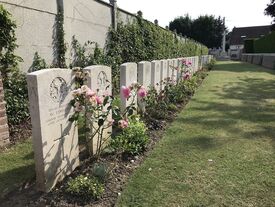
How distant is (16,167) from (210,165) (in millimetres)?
2413

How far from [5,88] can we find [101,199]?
2778 mm

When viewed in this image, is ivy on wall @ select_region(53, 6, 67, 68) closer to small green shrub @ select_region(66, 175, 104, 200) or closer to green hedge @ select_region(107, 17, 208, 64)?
green hedge @ select_region(107, 17, 208, 64)

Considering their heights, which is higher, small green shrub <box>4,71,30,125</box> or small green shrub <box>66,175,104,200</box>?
small green shrub <box>4,71,30,125</box>

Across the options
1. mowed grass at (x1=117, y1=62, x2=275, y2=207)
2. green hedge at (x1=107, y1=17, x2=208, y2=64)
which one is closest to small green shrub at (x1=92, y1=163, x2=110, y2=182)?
mowed grass at (x1=117, y1=62, x2=275, y2=207)

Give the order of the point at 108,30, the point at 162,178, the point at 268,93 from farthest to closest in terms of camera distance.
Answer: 1. the point at 268,93
2. the point at 108,30
3. the point at 162,178

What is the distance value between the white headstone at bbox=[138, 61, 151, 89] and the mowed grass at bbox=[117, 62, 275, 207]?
0.98m

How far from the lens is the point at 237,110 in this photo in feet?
22.8

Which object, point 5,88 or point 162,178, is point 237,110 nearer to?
point 162,178

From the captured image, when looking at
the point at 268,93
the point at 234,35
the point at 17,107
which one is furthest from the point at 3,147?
the point at 234,35

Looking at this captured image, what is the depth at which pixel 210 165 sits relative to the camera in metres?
3.85

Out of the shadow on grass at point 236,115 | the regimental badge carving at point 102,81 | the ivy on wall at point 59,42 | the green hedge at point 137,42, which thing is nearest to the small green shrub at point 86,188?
the regimental badge carving at point 102,81

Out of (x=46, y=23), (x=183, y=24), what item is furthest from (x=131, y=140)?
(x=183, y=24)

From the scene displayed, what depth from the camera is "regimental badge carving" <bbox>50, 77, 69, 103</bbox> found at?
10.3 feet

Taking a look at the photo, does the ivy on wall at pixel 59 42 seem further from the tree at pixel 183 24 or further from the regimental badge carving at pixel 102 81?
the tree at pixel 183 24
